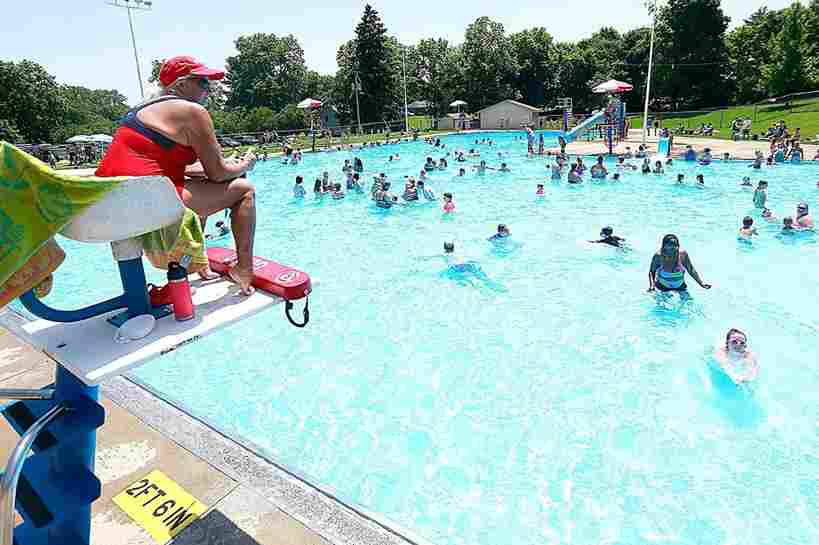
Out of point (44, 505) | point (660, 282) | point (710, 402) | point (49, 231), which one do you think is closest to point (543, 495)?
point (710, 402)

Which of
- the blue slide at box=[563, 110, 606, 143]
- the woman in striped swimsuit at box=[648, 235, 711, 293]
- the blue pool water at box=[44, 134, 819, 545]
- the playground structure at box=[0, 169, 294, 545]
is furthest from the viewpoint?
the blue slide at box=[563, 110, 606, 143]

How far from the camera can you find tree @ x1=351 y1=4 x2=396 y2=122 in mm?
49719

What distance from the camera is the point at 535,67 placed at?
53.1 metres

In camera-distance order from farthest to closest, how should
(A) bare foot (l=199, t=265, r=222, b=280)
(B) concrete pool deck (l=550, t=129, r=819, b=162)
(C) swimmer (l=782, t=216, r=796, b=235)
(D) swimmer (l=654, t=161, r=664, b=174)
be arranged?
(B) concrete pool deck (l=550, t=129, r=819, b=162) → (D) swimmer (l=654, t=161, r=664, b=174) → (C) swimmer (l=782, t=216, r=796, b=235) → (A) bare foot (l=199, t=265, r=222, b=280)

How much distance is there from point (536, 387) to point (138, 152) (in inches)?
233

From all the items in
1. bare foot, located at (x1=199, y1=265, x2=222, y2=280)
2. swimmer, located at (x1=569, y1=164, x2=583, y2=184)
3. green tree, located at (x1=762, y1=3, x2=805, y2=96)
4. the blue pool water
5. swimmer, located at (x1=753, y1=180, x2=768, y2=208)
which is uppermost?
green tree, located at (x1=762, y1=3, x2=805, y2=96)

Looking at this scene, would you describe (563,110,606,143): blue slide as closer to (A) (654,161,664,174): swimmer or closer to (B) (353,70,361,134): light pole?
(A) (654,161,664,174): swimmer

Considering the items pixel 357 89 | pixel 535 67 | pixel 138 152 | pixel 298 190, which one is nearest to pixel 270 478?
pixel 138 152

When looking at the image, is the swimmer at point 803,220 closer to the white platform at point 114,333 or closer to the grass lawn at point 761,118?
the white platform at point 114,333

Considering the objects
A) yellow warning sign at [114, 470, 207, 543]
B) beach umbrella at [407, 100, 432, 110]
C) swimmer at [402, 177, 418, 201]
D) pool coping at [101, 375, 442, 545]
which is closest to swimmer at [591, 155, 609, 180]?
swimmer at [402, 177, 418, 201]

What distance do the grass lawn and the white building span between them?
28.4 ft

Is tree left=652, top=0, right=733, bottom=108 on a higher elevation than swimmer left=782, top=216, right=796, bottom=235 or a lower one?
higher

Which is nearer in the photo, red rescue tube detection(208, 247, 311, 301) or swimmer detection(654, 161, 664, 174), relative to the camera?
red rescue tube detection(208, 247, 311, 301)

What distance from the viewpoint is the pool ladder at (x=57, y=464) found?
2.06 metres
